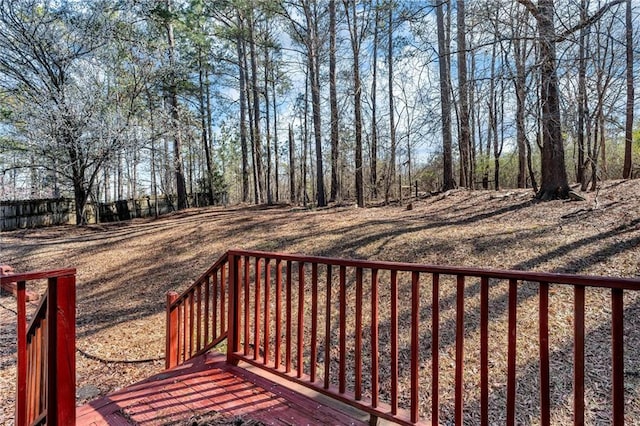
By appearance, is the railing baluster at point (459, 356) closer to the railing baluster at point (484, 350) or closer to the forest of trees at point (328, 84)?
the railing baluster at point (484, 350)

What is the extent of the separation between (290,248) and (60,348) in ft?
16.9

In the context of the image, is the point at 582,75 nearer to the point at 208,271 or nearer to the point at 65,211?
the point at 208,271

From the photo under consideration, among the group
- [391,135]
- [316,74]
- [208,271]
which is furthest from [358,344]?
[391,135]

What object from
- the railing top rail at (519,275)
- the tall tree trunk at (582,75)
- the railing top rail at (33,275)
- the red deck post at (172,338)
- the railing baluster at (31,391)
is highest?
the tall tree trunk at (582,75)

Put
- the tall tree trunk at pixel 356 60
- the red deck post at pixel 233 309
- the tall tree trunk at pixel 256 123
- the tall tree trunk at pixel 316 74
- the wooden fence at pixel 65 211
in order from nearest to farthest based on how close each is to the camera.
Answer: the red deck post at pixel 233 309
the tall tree trunk at pixel 356 60
the tall tree trunk at pixel 316 74
the wooden fence at pixel 65 211
the tall tree trunk at pixel 256 123

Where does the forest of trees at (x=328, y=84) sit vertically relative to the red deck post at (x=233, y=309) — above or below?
above

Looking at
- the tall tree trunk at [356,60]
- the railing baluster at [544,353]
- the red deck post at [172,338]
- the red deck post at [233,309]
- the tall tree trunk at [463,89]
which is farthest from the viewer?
the tall tree trunk at [356,60]

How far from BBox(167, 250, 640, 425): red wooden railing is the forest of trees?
3.02 metres

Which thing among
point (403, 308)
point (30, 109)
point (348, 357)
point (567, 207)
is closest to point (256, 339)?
point (348, 357)

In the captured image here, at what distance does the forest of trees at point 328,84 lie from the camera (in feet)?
16.2

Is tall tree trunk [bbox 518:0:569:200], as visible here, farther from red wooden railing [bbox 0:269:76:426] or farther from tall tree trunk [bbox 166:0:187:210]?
tall tree trunk [bbox 166:0:187:210]

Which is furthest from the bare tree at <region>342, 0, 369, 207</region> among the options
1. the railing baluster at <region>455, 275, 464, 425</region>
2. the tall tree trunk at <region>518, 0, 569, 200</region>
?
the railing baluster at <region>455, 275, 464, 425</region>

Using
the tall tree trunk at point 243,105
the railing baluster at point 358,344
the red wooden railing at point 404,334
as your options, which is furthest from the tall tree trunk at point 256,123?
the railing baluster at point 358,344

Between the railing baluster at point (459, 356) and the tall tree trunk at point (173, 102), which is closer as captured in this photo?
the railing baluster at point (459, 356)
